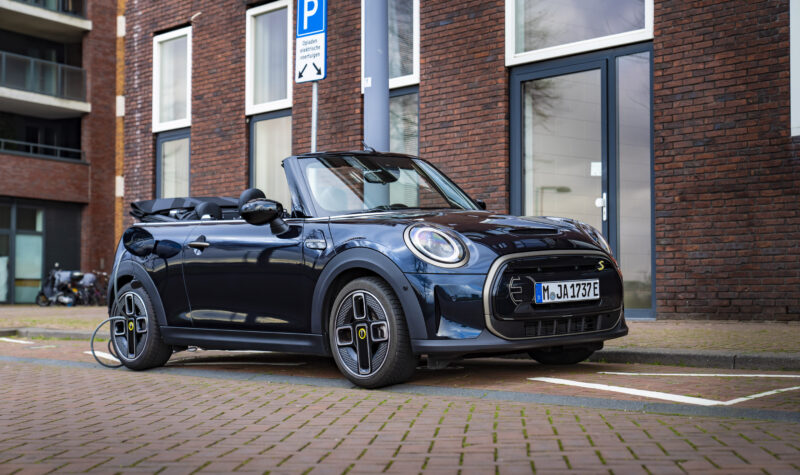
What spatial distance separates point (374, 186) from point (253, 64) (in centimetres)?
996

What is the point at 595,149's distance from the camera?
11508 mm

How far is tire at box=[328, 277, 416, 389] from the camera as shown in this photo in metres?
5.69

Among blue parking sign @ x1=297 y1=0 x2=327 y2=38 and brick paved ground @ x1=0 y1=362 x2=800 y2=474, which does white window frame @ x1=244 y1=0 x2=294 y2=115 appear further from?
brick paved ground @ x1=0 y1=362 x2=800 y2=474

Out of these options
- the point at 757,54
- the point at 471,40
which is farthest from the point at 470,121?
the point at 757,54

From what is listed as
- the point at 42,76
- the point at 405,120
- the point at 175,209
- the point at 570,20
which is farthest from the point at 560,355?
the point at 42,76

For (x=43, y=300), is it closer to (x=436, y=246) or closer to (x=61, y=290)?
(x=61, y=290)

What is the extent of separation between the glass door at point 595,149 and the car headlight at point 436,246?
19.1 feet

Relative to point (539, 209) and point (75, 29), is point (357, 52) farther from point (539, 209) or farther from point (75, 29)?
point (75, 29)

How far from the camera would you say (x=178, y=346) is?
7.60 metres

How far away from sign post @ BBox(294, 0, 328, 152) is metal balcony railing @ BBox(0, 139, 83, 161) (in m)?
21.9

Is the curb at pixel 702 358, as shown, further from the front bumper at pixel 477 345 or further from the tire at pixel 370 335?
the tire at pixel 370 335

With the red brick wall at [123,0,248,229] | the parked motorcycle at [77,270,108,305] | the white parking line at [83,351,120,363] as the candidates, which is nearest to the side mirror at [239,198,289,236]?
the white parking line at [83,351,120,363]

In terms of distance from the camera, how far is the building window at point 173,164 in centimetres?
1748

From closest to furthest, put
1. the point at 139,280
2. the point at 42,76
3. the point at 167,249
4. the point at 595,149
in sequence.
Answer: the point at 167,249 < the point at 139,280 < the point at 595,149 < the point at 42,76
